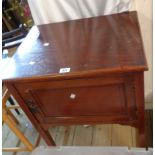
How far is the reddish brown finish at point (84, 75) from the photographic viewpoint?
770 millimetres

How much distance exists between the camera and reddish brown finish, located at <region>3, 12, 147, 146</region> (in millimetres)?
770

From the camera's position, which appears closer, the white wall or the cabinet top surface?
the cabinet top surface

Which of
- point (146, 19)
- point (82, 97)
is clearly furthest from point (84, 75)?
point (146, 19)

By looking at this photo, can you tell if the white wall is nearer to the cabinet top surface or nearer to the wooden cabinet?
the cabinet top surface

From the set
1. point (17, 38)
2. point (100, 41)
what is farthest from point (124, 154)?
point (17, 38)

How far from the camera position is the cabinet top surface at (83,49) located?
76cm

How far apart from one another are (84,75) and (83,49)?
156 millimetres

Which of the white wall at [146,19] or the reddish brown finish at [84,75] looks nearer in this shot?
the reddish brown finish at [84,75]

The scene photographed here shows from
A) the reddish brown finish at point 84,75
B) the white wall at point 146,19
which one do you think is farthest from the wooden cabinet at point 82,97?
the white wall at point 146,19

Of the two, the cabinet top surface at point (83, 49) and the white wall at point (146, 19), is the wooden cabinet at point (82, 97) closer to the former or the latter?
the cabinet top surface at point (83, 49)

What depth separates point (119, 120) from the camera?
932mm

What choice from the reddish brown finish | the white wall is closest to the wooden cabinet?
the reddish brown finish

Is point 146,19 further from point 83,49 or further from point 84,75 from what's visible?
point 84,75

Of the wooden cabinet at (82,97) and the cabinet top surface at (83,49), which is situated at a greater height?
the cabinet top surface at (83,49)
